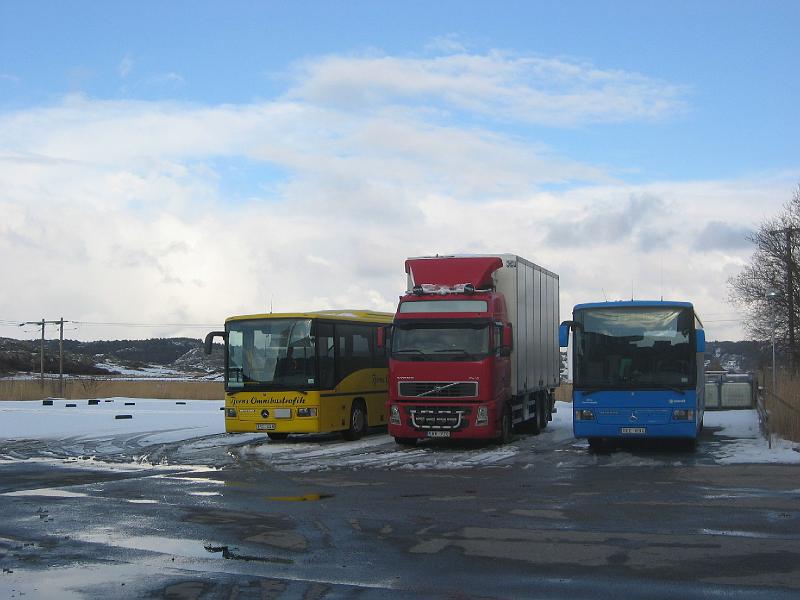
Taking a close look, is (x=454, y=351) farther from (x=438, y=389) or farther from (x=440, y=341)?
(x=438, y=389)

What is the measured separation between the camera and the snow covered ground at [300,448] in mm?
19844

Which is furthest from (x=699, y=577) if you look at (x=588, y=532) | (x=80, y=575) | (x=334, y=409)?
(x=334, y=409)

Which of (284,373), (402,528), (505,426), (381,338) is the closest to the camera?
(402,528)

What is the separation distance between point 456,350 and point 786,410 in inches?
285

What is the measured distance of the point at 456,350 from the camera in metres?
21.8

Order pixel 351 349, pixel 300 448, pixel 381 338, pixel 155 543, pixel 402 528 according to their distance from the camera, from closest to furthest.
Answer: pixel 155 543 < pixel 402 528 < pixel 381 338 < pixel 300 448 < pixel 351 349

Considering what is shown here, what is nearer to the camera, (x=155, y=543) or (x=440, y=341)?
(x=155, y=543)

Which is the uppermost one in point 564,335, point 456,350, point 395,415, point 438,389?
point 564,335

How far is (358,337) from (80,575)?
1707 centimetres

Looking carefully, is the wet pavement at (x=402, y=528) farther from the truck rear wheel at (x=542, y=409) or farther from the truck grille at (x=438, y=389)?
the truck rear wheel at (x=542, y=409)

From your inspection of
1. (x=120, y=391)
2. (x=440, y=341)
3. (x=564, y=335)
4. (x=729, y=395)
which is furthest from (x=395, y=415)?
(x=120, y=391)

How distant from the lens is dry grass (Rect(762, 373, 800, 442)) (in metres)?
22.0

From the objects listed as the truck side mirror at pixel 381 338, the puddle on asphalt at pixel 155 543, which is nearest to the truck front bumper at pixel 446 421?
the truck side mirror at pixel 381 338

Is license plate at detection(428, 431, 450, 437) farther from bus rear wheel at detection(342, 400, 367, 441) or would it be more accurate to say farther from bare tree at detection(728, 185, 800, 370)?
bare tree at detection(728, 185, 800, 370)
